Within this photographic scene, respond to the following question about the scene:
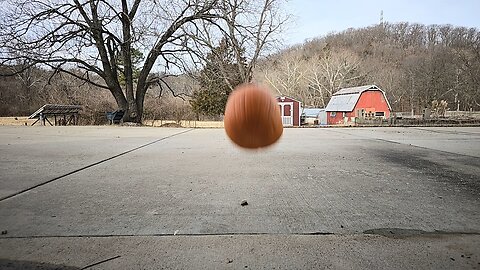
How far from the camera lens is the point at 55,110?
17688mm

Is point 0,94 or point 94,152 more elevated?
point 0,94

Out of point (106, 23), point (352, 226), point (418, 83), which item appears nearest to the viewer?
point (352, 226)

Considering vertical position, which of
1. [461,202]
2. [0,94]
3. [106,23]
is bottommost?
[461,202]

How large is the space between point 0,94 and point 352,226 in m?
18.1

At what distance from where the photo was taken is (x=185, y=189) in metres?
4.03

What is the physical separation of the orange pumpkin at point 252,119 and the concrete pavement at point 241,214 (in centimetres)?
19

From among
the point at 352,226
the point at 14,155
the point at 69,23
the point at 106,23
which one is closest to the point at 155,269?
the point at 352,226

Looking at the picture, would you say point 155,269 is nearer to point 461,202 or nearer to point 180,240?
point 180,240

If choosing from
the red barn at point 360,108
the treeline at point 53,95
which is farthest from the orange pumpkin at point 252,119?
the red barn at point 360,108

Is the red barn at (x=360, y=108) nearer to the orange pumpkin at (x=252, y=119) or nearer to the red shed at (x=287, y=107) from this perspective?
the red shed at (x=287, y=107)

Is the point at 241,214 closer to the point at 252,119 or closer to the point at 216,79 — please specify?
the point at 216,79

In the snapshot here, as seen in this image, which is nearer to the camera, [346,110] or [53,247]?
[53,247]

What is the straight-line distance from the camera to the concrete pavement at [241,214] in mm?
2254

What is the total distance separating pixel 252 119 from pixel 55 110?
63.9ft
